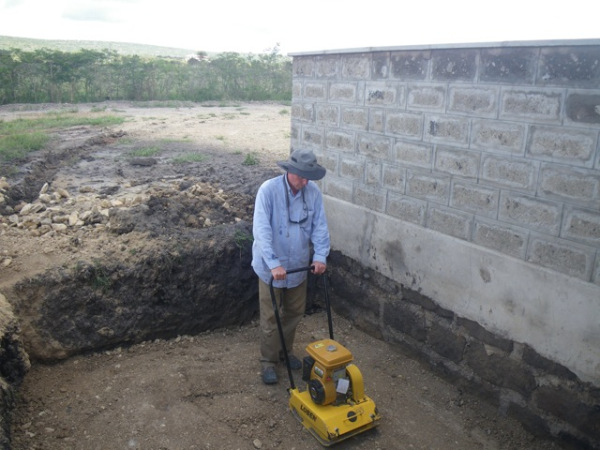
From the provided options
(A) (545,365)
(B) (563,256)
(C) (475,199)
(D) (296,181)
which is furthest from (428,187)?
(A) (545,365)

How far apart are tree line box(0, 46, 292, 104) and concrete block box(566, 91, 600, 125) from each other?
18.7m

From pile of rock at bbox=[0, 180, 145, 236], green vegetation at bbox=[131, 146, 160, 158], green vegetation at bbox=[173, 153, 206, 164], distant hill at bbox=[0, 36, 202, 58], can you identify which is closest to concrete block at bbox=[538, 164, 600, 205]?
pile of rock at bbox=[0, 180, 145, 236]

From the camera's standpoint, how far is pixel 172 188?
7105 millimetres

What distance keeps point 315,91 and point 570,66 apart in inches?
123

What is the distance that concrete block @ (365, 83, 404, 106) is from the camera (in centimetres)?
506

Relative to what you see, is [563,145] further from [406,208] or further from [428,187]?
[406,208]

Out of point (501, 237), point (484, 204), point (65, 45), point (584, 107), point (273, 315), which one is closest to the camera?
point (584, 107)

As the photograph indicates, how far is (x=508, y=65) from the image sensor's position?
4.02 m

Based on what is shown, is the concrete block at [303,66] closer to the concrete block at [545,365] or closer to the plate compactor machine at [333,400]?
the plate compactor machine at [333,400]

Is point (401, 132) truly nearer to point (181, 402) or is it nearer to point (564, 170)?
point (564, 170)

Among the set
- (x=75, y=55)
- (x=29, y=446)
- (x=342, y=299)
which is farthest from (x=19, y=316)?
(x=75, y=55)

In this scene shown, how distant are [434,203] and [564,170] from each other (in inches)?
51.4

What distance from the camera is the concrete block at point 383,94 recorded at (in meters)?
5.06

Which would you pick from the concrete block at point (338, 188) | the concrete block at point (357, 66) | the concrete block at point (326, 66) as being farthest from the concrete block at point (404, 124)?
the concrete block at point (326, 66)
